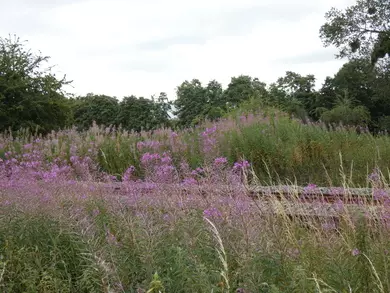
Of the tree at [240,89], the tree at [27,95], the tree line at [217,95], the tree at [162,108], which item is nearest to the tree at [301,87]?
the tree line at [217,95]

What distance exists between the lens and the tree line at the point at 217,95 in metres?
18.6

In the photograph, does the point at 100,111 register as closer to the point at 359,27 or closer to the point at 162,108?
the point at 162,108

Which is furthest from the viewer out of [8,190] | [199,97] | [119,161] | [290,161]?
[199,97]

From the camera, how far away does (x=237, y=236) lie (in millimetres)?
2859

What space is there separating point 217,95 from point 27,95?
28.6m

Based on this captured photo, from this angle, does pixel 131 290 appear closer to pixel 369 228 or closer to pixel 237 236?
pixel 237 236

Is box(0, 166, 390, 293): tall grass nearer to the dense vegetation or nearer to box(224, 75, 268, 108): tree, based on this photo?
the dense vegetation

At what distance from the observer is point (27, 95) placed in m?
18.2

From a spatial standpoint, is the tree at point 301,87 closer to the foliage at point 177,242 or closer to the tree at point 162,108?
the tree at point 162,108

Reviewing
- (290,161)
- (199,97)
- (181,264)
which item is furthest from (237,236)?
(199,97)

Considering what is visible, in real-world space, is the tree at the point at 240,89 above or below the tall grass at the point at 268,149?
above

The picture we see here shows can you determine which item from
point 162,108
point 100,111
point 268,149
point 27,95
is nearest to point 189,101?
point 162,108

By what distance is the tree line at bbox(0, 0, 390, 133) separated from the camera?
1858 cm

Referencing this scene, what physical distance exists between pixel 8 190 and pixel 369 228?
2938mm
